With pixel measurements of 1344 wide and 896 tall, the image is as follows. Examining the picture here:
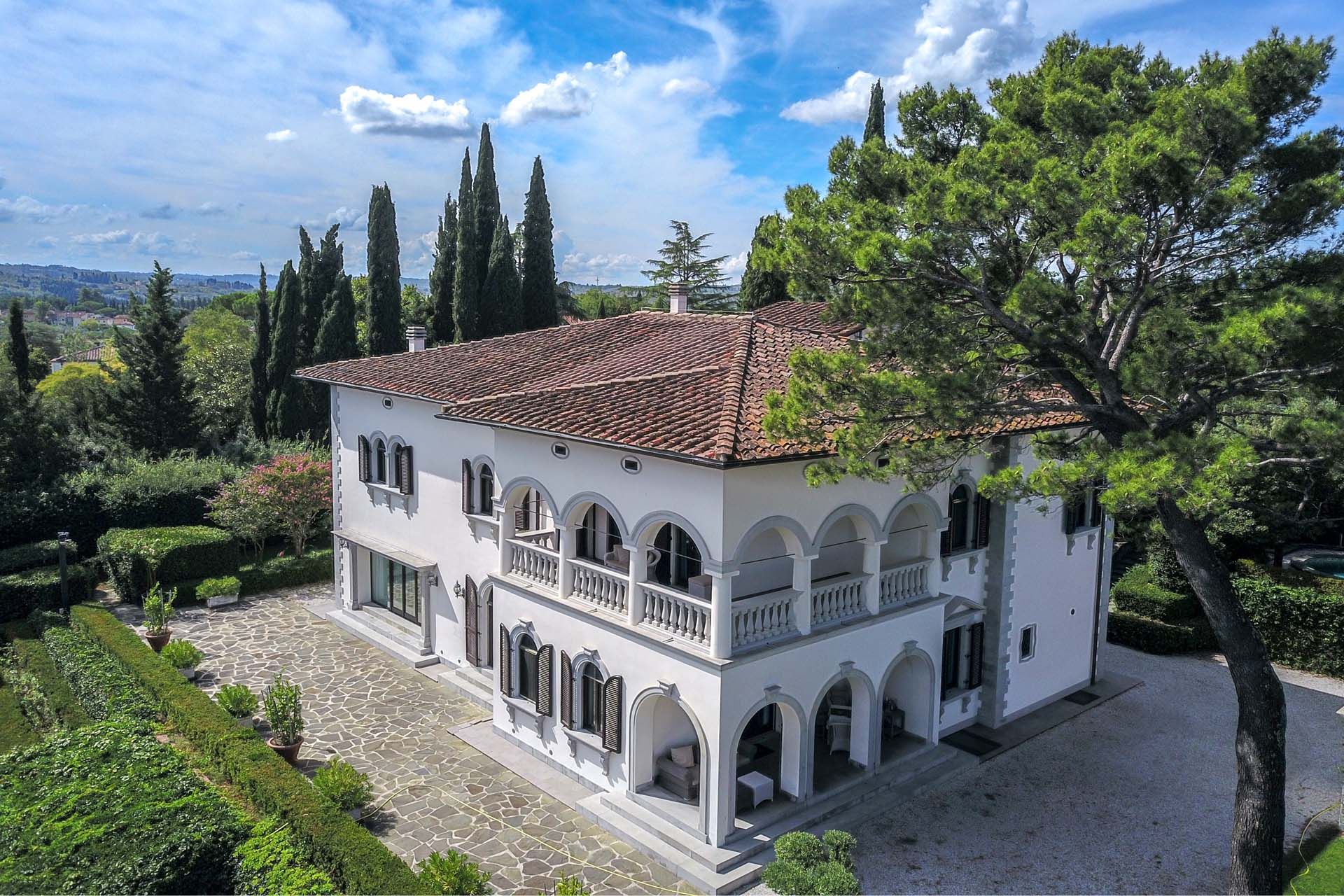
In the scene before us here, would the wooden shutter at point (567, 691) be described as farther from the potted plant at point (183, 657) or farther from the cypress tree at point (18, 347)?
the cypress tree at point (18, 347)

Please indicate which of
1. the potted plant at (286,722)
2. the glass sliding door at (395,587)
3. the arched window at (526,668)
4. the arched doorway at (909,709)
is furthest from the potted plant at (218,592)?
the arched doorway at (909,709)

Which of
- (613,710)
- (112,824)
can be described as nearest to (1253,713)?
(613,710)

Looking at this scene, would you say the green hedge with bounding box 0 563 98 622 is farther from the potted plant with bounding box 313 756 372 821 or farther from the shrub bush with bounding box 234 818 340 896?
the shrub bush with bounding box 234 818 340 896

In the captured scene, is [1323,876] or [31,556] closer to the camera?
[1323,876]

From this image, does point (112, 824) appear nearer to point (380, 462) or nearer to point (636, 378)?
point (636, 378)

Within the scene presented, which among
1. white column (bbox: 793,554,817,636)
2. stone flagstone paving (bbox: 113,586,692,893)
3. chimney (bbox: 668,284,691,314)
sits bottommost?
stone flagstone paving (bbox: 113,586,692,893)

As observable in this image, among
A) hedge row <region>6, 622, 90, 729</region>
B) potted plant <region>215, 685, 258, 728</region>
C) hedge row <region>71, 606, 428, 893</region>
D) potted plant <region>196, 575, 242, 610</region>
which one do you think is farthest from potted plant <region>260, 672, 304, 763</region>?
potted plant <region>196, 575, 242, 610</region>
